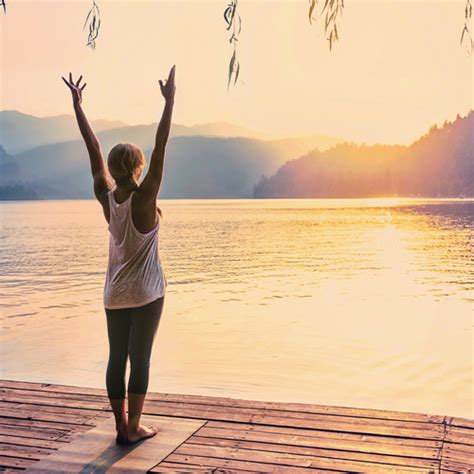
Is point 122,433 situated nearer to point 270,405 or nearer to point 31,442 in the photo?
point 31,442

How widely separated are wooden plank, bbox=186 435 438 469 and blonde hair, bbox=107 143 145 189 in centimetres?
145

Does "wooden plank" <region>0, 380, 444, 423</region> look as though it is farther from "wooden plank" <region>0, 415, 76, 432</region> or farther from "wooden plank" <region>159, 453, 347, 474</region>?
"wooden plank" <region>159, 453, 347, 474</region>

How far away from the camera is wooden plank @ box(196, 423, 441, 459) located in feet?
11.3

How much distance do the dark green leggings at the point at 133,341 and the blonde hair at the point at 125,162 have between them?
0.61m

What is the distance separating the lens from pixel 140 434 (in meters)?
3.62

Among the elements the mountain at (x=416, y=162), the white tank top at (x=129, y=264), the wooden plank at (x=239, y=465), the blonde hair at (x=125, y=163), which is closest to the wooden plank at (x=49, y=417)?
the wooden plank at (x=239, y=465)

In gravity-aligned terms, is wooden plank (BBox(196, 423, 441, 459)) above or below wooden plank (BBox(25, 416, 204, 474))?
below

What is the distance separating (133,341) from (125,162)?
88 cm

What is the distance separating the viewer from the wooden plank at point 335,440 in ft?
11.3

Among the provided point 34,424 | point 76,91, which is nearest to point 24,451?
point 34,424

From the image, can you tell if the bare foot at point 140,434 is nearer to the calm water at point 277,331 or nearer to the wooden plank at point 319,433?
the wooden plank at point 319,433

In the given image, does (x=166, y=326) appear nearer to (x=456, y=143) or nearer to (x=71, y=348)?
(x=71, y=348)

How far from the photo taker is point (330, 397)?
8578 millimetres

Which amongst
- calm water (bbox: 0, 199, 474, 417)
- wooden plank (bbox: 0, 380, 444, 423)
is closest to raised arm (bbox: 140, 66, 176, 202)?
wooden plank (bbox: 0, 380, 444, 423)
